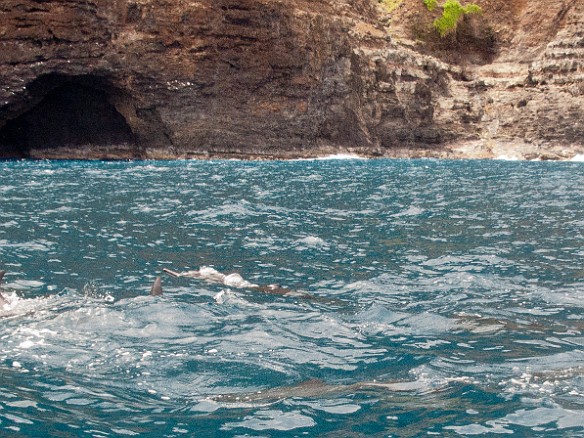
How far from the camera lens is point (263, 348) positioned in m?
7.34

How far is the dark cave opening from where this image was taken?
130 ft

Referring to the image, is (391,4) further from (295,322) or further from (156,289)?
(295,322)

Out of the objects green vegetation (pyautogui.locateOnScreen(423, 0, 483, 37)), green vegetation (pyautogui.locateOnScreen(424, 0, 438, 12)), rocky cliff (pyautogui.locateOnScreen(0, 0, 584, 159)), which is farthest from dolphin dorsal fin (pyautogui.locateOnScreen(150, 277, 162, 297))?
green vegetation (pyautogui.locateOnScreen(424, 0, 438, 12))

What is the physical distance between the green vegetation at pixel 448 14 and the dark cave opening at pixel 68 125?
2385 cm

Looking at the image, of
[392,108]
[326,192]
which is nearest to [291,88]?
[392,108]

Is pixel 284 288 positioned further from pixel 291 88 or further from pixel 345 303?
pixel 291 88

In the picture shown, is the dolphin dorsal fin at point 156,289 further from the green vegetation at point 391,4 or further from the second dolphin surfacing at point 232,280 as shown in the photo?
the green vegetation at point 391,4

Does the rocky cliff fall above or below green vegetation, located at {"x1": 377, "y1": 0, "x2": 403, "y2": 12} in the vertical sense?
below

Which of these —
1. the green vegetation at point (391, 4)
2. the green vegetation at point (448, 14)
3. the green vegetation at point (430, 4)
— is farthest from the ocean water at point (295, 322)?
the green vegetation at point (391, 4)

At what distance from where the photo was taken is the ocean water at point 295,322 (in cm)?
561

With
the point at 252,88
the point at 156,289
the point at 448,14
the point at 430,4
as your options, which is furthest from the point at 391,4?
the point at 156,289

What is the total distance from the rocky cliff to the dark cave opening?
76mm

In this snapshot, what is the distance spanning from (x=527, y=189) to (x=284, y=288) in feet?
46.1

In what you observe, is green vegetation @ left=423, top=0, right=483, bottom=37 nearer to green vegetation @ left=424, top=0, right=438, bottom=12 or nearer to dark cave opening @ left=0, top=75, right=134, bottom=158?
green vegetation @ left=424, top=0, right=438, bottom=12
